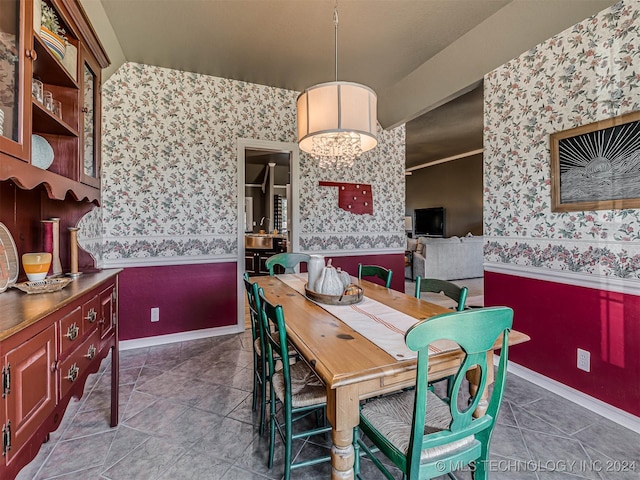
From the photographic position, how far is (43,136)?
1.64 m

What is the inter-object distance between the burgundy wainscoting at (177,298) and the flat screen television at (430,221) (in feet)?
23.5

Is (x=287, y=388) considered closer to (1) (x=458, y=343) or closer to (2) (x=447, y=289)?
(1) (x=458, y=343)

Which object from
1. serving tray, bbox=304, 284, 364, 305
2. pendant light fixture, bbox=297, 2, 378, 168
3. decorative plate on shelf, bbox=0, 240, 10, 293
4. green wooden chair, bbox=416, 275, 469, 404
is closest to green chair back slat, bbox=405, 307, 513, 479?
green wooden chair, bbox=416, 275, 469, 404

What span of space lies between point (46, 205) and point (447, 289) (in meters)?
2.43

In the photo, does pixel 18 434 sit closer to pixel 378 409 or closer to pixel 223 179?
pixel 378 409

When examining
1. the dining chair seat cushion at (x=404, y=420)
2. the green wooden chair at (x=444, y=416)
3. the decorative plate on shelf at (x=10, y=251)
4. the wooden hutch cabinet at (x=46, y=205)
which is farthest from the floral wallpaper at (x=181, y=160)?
the green wooden chair at (x=444, y=416)

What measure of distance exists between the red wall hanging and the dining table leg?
3.05 metres

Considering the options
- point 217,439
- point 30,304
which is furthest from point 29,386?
point 217,439

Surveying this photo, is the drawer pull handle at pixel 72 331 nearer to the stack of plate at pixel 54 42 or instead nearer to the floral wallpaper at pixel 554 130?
the stack of plate at pixel 54 42

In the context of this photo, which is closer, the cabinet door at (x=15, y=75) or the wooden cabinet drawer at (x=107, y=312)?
the cabinet door at (x=15, y=75)

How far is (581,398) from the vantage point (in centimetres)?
207

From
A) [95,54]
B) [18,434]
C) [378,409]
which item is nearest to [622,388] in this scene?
[378,409]

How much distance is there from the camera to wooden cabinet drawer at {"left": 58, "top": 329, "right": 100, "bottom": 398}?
120cm

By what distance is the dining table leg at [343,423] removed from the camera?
102 centimetres
